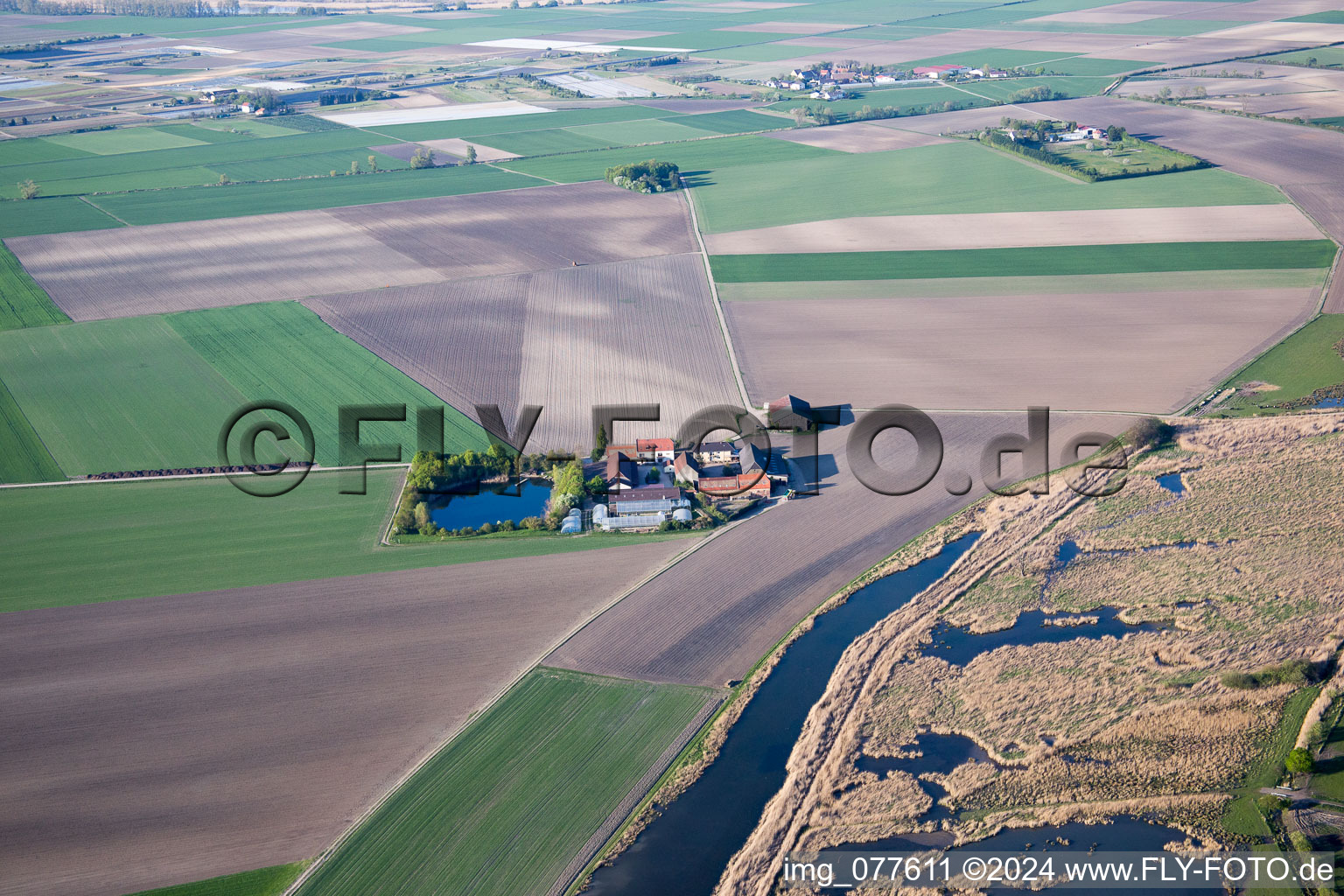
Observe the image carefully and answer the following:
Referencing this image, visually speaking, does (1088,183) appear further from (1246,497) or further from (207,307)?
(207,307)

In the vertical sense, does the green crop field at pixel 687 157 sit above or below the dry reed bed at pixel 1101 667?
above

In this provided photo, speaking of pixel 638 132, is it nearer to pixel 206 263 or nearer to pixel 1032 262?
pixel 206 263

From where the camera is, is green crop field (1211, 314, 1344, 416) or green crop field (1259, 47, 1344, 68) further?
green crop field (1259, 47, 1344, 68)

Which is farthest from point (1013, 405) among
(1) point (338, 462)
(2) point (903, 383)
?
(1) point (338, 462)

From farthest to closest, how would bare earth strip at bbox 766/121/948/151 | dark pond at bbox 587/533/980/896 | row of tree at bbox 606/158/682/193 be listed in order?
1. bare earth strip at bbox 766/121/948/151
2. row of tree at bbox 606/158/682/193
3. dark pond at bbox 587/533/980/896

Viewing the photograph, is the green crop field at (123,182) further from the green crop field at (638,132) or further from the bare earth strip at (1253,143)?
the bare earth strip at (1253,143)

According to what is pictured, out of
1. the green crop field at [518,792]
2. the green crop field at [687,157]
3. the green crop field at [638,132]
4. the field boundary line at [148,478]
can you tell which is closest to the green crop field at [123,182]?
the green crop field at [687,157]

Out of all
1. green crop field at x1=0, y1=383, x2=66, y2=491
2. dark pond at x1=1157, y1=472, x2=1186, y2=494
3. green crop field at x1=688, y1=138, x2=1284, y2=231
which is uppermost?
green crop field at x1=688, y1=138, x2=1284, y2=231

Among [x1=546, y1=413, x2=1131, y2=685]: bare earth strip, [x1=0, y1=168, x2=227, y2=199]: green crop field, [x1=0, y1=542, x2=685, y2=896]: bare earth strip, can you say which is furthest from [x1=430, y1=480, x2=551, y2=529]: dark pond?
[x1=0, y1=168, x2=227, y2=199]: green crop field

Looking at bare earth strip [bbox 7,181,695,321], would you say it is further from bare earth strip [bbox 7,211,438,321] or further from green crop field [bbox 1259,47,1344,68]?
green crop field [bbox 1259,47,1344,68]
